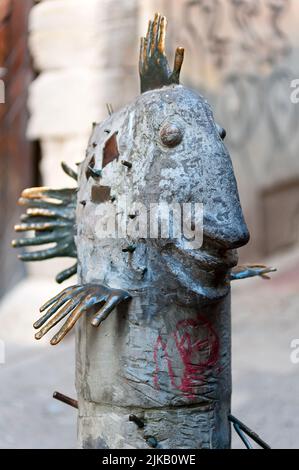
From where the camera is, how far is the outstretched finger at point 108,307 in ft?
5.14

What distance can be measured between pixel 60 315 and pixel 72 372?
1836 mm

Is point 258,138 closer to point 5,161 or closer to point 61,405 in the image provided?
point 5,161

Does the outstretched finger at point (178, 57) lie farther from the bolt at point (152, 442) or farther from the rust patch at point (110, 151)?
the bolt at point (152, 442)

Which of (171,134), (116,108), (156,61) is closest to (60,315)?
(171,134)

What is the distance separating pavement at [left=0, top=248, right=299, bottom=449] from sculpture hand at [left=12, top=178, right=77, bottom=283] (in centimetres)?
101

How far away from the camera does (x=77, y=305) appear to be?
162 cm

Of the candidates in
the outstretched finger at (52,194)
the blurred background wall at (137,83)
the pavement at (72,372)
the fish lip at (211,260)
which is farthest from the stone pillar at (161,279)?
the blurred background wall at (137,83)

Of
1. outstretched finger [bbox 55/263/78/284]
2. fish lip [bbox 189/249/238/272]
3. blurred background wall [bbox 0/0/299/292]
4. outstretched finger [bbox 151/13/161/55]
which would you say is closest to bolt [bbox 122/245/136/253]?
fish lip [bbox 189/249/238/272]

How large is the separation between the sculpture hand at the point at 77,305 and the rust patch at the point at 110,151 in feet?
0.91

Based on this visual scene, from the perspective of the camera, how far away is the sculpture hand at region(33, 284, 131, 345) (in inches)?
62.3

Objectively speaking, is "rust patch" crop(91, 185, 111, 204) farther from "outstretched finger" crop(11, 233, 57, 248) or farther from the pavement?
the pavement

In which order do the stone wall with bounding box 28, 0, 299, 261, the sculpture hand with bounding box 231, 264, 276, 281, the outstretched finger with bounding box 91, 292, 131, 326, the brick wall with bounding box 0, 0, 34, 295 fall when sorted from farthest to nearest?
the brick wall with bounding box 0, 0, 34, 295
the stone wall with bounding box 28, 0, 299, 261
the sculpture hand with bounding box 231, 264, 276, 281
the outstretched finger with bounding box 91, 292, 131, 326

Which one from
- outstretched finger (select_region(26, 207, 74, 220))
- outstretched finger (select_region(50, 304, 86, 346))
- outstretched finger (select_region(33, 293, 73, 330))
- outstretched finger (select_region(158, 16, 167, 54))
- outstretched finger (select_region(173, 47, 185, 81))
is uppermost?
outstretched finger (select_region(158, 16, 167, 54))

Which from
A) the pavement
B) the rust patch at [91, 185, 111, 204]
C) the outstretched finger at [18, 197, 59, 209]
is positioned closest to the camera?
the rust patch at [91, 185, 111, 204]
